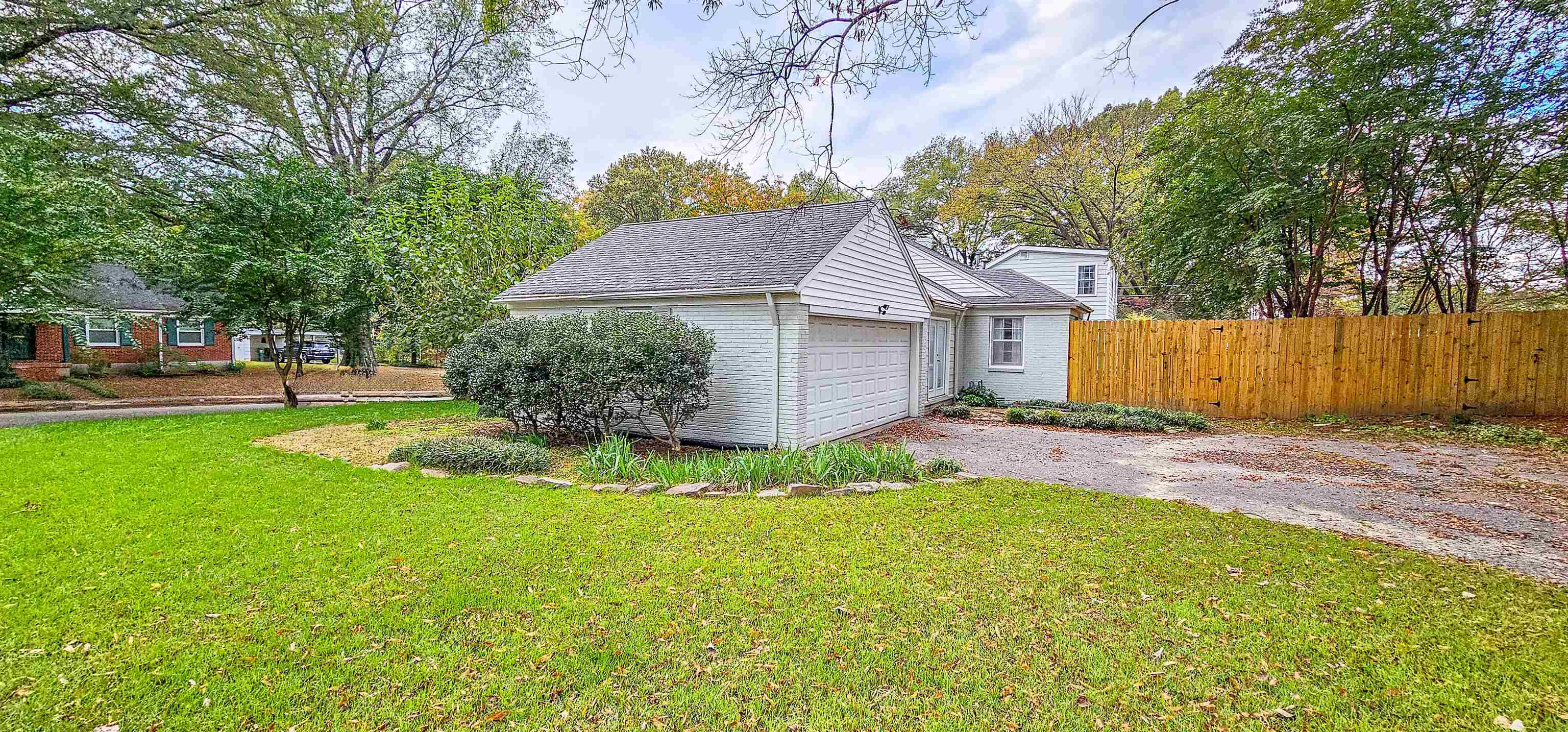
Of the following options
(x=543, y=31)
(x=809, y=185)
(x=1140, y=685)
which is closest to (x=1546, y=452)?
(x=1140, y=685)

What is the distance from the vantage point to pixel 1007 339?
15.1 meters

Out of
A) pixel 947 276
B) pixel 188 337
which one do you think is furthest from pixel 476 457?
pixel 188 337

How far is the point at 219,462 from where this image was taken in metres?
7.15

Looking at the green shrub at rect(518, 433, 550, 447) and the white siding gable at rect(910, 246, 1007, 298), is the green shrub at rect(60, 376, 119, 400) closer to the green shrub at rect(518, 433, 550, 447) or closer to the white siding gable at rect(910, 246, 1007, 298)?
the green shrub at rect(518, 433, 550, 447)

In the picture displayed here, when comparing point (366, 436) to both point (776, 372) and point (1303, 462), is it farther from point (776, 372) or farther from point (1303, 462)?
point (1303, 462)

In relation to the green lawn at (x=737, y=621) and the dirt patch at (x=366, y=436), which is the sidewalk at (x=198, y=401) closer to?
the dirt patch at (x=366, y=436)

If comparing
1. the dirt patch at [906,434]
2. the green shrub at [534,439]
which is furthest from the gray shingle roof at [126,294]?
the dirt patch at [906,434]

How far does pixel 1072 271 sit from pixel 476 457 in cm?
1860

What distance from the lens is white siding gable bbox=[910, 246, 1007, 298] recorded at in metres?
15.5

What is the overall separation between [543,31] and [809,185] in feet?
8.06

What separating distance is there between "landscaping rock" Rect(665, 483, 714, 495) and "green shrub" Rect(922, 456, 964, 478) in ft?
8.73

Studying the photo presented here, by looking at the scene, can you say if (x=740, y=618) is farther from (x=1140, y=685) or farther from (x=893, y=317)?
(x=893, y=317)

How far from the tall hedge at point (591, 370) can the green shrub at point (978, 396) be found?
8302 millimetres

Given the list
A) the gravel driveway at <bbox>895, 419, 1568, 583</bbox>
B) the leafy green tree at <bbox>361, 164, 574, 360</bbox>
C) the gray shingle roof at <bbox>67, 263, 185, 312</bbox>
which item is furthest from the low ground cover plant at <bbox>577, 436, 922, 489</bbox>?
the gray shingle roof at <bbox>67, 263, 185, 312</bbox>
